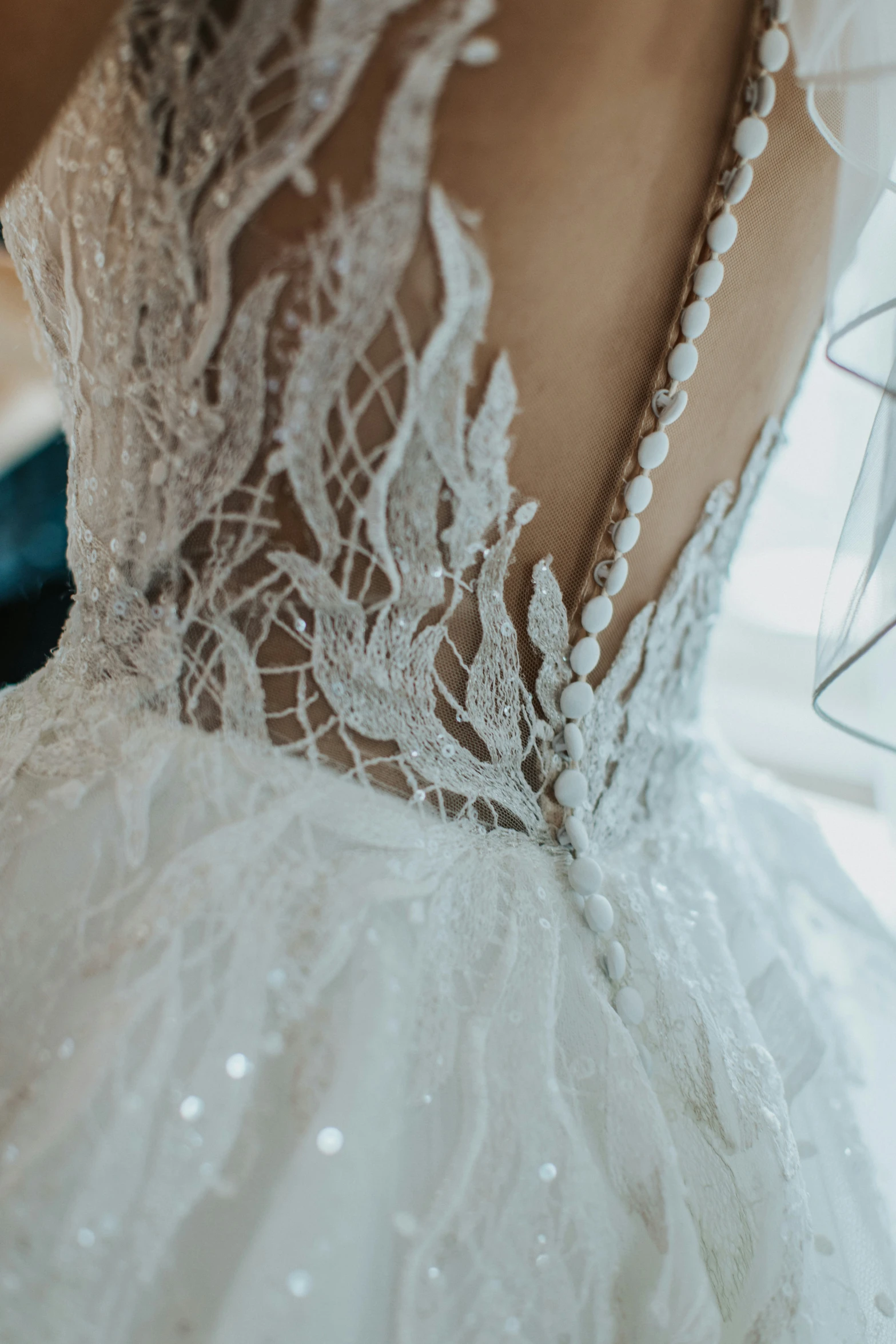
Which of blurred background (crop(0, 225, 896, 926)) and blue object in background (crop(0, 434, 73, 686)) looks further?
blue object in background (crop(0, 434, 73, 686))

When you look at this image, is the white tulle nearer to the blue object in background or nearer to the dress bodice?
the dress bodice

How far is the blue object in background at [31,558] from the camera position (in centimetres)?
89

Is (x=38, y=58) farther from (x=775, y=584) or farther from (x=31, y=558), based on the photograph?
(x=775, y=584)

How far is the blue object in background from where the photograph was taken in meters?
0.89

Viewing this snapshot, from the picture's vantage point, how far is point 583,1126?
408 mm

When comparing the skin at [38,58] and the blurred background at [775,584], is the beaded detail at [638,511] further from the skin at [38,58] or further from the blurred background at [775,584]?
the skin at [38,58]

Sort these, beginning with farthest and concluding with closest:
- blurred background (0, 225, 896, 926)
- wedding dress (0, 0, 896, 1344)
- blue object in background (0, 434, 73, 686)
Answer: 1. blue object in background (0, 434, 73, 686)
2. blurred background (0, 225, 896, 926)
3. wedding dress (0, 0, 896, 1344)

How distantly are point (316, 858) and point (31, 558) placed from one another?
710mm

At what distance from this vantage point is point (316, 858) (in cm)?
41

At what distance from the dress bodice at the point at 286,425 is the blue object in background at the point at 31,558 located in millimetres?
438

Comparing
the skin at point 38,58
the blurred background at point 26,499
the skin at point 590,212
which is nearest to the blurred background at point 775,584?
the blurred background at point 26,499

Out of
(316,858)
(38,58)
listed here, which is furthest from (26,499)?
(316,858)

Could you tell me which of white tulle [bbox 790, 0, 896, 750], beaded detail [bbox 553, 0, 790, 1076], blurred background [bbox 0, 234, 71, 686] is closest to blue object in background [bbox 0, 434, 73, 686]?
blurred background [bbox 0, 234, 71, 686]

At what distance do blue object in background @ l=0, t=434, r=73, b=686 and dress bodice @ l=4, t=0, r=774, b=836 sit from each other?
0.44 metres
